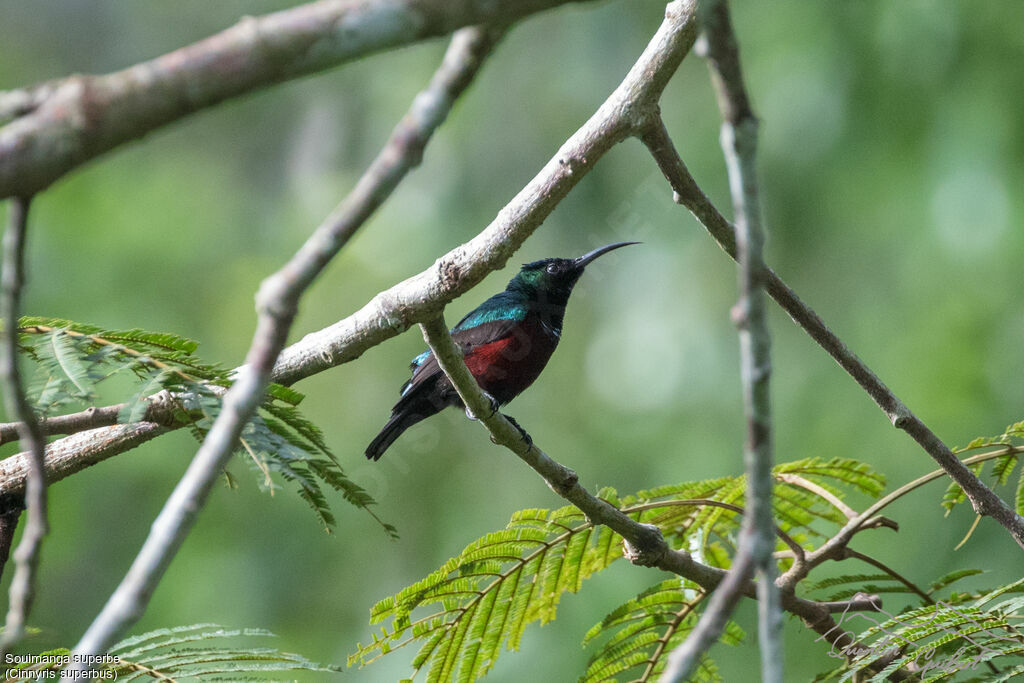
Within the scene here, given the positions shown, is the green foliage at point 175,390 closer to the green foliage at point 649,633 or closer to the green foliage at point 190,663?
the green foliage at point 190,663

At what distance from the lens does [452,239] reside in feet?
34.3

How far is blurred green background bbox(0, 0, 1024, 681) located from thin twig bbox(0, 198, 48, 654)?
6.21 meters

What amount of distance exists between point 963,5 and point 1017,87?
2.74ft

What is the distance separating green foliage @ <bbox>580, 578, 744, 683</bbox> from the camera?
366 cm

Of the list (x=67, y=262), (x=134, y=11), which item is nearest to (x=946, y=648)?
(x=67, y=262)

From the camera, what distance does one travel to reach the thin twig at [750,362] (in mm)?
1493

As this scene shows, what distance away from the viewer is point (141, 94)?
1379 millimetres

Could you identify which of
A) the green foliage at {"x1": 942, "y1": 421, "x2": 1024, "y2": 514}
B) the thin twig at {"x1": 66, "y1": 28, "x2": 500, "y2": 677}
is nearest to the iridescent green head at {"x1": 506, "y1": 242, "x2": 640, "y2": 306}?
the green foliage at {"x1": 942, "y1": 421, "x2": 1024, "y2": 514}

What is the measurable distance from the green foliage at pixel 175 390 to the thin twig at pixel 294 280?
0.81m

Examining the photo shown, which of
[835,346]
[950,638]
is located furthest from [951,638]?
[835,346]

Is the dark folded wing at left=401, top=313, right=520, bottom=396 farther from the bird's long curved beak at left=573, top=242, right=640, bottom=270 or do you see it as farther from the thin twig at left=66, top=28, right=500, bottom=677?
the thin twig at left=66, top=28, right=500, bottom=677

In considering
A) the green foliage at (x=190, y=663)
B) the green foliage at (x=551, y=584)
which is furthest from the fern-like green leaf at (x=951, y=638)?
the green foliage at (x=190, y=663)

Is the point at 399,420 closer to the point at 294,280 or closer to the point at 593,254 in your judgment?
the point at 593,254

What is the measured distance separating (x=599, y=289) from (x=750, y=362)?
960 cm
